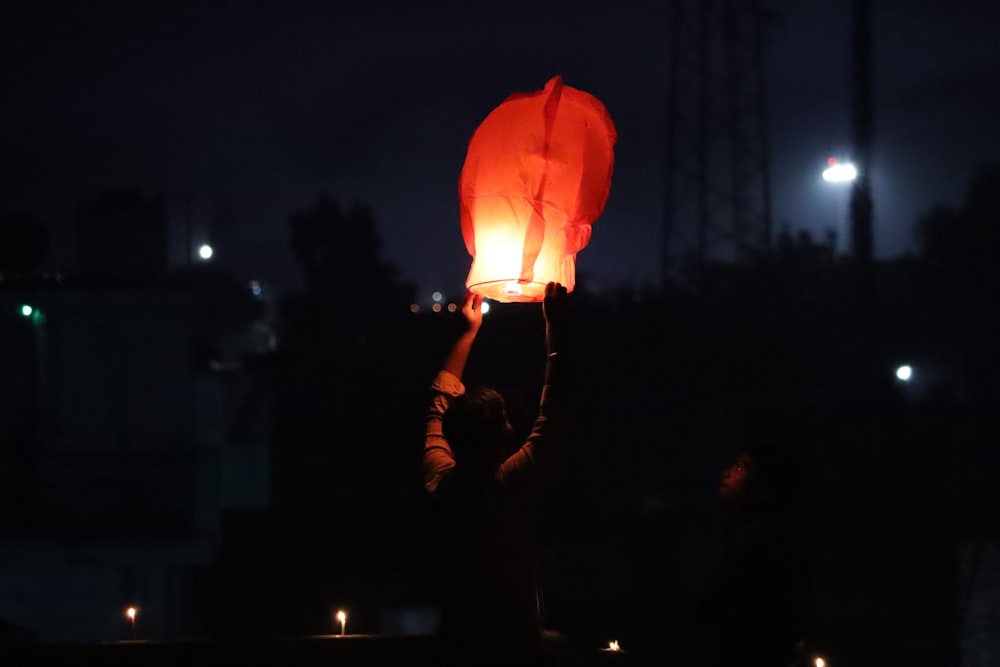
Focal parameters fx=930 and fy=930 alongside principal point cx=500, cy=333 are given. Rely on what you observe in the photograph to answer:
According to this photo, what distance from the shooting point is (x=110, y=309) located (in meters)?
13.9

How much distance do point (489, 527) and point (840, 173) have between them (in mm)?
12784

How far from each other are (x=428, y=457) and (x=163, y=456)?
12499mm

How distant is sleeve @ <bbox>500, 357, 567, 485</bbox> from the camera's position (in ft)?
9.45

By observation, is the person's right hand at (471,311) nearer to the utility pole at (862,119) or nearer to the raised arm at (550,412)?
the raised arm at (550,412)

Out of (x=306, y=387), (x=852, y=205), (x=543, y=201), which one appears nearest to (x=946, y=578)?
(x=852, y=205)

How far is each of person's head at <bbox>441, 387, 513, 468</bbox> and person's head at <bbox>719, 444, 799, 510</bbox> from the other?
3.52 feet

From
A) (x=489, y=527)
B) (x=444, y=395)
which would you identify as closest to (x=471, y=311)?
(x=444, y=395)

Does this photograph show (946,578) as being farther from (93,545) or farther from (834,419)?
(93,545)

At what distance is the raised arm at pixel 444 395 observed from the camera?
3.08m

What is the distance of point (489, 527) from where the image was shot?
2857 mm

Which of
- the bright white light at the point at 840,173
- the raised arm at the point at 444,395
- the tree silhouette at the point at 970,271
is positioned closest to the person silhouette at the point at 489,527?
the raised arm at the point at 444,395

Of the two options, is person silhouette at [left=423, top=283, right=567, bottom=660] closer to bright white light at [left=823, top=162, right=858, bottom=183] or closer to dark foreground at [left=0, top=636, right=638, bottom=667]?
dark foreground at [left=0, top=636, right=638, bottom=667]

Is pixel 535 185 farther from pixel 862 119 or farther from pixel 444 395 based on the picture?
pixel 862 119

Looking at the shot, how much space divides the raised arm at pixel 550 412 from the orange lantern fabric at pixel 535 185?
269 millimetres
